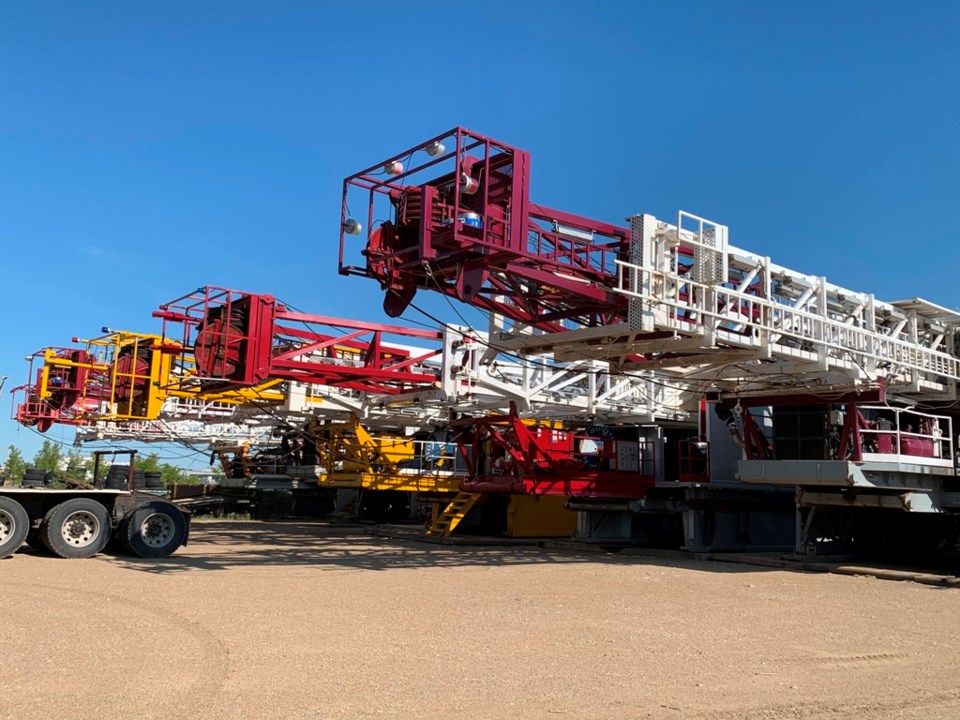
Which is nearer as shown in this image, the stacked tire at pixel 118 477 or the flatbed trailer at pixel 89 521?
the flatbed trailer at pixel 89 521

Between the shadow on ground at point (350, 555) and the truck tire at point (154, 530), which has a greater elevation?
the truck tire at point (154, 530)

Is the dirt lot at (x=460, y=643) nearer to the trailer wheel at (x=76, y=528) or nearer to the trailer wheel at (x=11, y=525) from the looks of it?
the trailer wheel at (x=11, y=525)

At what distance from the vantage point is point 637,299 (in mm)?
12539

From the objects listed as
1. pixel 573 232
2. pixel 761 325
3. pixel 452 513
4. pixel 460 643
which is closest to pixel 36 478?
pixel 452 513

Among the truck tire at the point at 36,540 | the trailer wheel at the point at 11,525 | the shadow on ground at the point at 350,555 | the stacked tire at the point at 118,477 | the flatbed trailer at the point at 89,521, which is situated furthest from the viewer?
the stacked tire at the point at 118,477

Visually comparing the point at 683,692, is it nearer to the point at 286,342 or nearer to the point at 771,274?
the point at 771,274

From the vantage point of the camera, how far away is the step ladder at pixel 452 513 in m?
23.3

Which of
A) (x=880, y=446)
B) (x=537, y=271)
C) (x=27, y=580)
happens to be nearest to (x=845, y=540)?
(x=880, y=446)

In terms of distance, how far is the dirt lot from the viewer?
6504 millimetres

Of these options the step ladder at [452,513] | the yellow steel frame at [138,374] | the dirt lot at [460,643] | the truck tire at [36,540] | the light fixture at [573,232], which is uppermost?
the light fixture at [573,232]

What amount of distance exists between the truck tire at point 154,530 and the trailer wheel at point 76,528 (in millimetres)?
404

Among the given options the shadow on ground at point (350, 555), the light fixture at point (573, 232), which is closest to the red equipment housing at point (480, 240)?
the light fixture at point (573, 232)

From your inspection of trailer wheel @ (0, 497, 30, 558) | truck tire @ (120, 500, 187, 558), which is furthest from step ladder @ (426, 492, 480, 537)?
trailer wheel @ (0, 497, 30, 558)

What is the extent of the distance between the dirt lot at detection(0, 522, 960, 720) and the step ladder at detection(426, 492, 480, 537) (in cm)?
738
